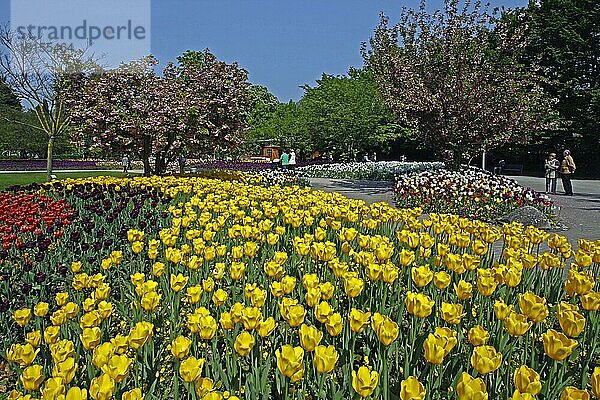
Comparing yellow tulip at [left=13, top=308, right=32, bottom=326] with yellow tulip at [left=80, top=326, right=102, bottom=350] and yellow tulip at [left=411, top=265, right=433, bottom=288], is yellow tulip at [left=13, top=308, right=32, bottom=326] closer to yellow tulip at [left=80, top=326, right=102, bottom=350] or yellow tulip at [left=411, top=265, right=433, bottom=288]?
yellow tulip at [left=80, top=326, right=102, bottom=350]

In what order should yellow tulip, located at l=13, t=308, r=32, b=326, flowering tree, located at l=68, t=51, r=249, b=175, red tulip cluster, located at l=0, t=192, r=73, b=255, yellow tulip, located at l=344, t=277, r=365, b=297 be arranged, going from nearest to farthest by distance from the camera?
yellow tulip, located at l=13, t=308, r=32, b=326
yellow tulip, located at l=344, t=277, r=365, b=297
red tulip cluster, located at l=0, t=192, r=73, b=255
flowering tree, located at l=68, t=51, r=249, b=175

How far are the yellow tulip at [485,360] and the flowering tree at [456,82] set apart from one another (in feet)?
41.7

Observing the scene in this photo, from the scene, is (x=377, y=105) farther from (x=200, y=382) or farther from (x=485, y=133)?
(x=200, y=382)

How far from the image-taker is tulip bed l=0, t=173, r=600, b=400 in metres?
1.99

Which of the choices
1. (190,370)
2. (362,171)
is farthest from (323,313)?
(362,171)

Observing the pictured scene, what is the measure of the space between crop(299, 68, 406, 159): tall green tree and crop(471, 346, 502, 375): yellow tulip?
29450 millimetres

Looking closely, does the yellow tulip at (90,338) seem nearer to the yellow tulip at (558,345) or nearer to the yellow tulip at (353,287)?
the yellow tulip at (353,287)

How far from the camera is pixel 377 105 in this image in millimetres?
32594

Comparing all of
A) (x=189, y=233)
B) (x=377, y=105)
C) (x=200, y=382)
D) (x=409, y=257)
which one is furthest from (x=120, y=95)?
(x=377, y=105)

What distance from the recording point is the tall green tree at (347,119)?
32.2 m

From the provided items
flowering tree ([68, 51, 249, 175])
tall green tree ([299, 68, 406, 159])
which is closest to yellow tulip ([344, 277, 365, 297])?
flowering tree ([68, 51, 249, 175])

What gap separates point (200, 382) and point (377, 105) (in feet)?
104

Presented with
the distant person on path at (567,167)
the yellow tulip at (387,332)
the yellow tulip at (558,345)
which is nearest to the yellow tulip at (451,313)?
the yellow tulip at (387,332)

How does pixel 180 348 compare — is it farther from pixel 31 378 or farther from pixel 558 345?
pixel 558 345
